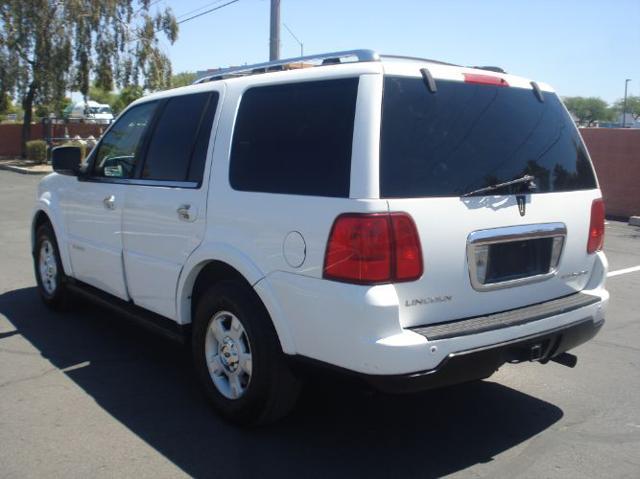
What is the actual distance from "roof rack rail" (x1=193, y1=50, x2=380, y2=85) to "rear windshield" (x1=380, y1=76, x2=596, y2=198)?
31cm

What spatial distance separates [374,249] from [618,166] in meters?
14.4

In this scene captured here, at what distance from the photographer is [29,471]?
3.60m

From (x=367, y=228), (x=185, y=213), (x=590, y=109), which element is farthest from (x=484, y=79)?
(x=590, y=109)

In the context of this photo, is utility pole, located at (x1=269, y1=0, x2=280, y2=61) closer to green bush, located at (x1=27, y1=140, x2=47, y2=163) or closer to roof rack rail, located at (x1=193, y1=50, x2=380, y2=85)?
roof rack rail, located at (x1=193, y1=50, x2=380, y2=85)

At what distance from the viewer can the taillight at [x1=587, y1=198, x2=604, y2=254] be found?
14.1ft

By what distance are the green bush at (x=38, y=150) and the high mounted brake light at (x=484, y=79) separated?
2764 cm

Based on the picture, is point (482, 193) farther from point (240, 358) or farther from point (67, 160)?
point (67, 160)

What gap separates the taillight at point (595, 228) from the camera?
4285mm

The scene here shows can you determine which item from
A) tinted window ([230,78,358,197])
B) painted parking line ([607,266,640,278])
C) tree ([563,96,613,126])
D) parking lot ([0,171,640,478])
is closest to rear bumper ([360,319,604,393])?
parking lot ([0,171,640,478])

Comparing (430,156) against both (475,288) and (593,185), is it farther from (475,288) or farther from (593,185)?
(593,185)

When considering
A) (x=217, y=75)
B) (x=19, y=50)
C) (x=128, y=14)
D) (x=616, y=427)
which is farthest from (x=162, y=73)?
(x=616, y=427)

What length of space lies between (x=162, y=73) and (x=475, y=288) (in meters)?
29.0

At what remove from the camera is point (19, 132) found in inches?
1339

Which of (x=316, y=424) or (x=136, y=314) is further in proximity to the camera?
(x=136, y=314)
